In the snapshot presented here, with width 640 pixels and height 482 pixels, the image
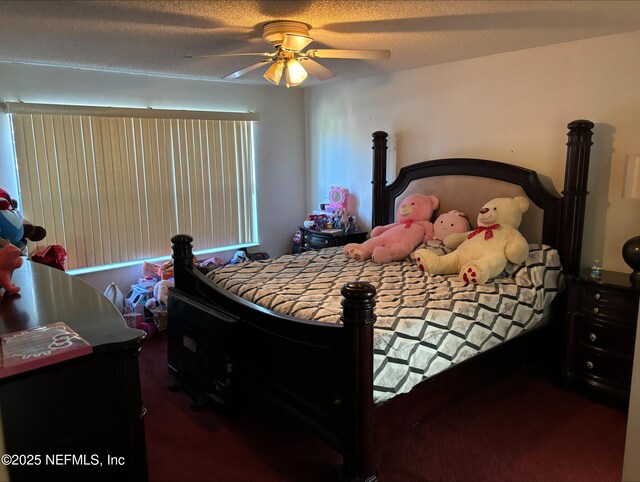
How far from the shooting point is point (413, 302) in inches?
103

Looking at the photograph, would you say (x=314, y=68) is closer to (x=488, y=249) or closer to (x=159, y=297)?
(x=488, y=249)

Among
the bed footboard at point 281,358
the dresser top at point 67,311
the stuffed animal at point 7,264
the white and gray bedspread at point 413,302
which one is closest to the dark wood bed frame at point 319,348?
the bed footboard at point 281,358

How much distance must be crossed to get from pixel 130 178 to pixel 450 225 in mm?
2758

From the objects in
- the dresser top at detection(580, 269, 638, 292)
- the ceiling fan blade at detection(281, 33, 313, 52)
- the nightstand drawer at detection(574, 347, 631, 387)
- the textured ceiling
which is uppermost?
the textured ceiling

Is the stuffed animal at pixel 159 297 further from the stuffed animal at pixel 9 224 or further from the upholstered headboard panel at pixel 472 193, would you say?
the upholstered headboard panel at pixel 472 193

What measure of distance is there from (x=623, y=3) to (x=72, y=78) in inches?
150

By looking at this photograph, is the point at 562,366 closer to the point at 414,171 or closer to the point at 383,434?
the point at 383,434

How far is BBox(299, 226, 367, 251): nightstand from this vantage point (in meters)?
4.57

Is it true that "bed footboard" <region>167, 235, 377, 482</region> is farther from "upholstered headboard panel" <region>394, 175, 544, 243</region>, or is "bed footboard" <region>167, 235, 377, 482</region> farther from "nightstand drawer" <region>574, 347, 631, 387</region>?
"upholstered headboard panel" <region>394, 175, 544, 243</region>

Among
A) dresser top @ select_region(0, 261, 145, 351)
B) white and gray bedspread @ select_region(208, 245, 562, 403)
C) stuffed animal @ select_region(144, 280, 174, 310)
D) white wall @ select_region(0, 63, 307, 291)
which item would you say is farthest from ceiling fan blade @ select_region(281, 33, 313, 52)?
stuffed animal @ select_region(144, 280, 174, 310)

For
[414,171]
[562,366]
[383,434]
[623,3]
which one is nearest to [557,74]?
[623,3]

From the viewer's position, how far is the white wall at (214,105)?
3709mm

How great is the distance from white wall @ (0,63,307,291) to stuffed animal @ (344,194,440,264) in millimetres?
1601

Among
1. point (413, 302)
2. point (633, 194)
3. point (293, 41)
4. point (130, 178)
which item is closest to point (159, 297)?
point (130, 178)
